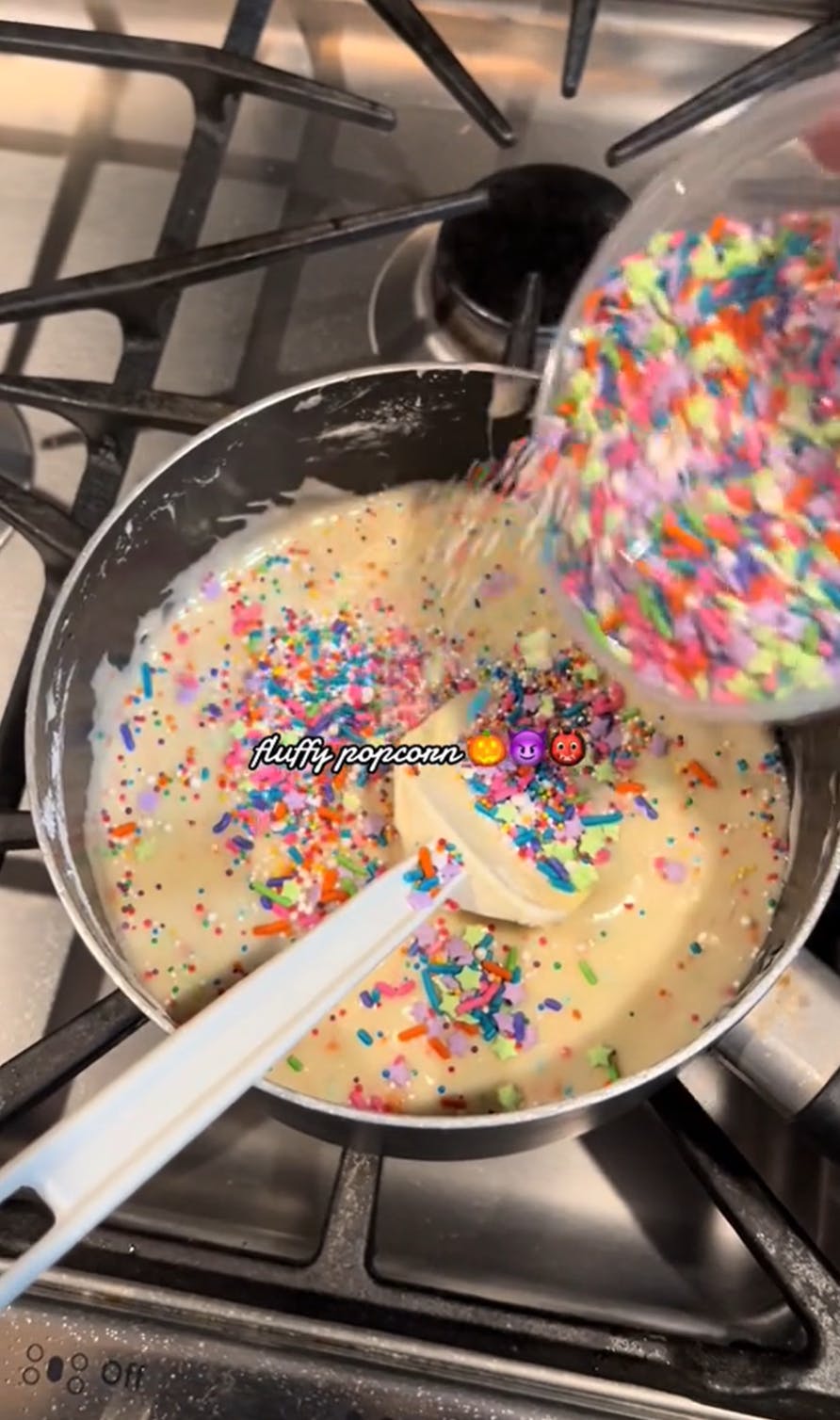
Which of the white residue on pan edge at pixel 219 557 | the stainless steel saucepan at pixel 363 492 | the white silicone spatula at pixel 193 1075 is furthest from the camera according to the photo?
the white residue on pan edge at pixel 219 557

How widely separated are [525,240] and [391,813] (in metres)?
0.36

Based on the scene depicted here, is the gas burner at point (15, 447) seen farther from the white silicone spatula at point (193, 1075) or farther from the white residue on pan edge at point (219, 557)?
the white silicone spatula at point (193, 1075)

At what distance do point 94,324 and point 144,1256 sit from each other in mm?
568

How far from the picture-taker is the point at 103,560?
714 millimetres

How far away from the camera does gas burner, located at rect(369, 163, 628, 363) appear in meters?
0.76

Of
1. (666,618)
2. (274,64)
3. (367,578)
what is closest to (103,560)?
(367,578)

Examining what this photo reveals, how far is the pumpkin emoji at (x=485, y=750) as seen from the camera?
2.41 ft

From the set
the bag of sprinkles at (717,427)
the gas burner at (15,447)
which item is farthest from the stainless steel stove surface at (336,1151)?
the bag of sprinkles at (717,427)

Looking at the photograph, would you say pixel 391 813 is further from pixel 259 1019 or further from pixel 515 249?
pixel 515 249

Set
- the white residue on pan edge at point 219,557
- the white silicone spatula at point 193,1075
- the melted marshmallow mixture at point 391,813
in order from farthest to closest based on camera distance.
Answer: the white residue on pan edge at point 219,557, the melted marshmallow mixture at point 391,813, the white silicone spatula at point 193,1075

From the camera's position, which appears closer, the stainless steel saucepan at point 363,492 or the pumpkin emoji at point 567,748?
the stainless steel saucepan at point 363,492

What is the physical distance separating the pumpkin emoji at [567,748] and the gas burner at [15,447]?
1.19 ft

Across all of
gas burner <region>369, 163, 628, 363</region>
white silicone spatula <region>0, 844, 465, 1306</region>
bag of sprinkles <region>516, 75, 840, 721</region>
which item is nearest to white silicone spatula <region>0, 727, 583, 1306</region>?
white silicone spatula <region>0, 844, 465, 1306</region>

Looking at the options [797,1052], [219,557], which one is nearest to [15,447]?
[219,557]
